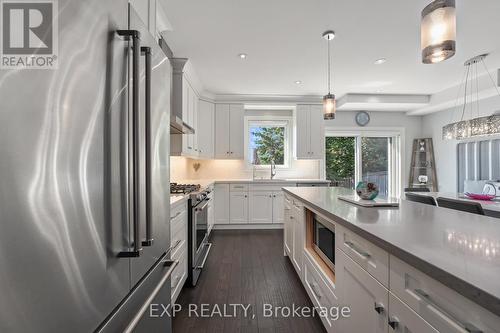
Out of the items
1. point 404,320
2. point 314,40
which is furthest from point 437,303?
point 314,40

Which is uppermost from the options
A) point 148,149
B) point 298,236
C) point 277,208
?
point 148,149

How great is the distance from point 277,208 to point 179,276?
110 inches

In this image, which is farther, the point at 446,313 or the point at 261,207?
the point at 261,207

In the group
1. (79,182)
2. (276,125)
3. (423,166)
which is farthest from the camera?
(423,166)

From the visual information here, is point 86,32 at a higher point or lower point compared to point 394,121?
lower

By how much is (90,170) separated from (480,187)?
543 cm

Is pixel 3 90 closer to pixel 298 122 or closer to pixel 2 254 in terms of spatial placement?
pixel 2 254

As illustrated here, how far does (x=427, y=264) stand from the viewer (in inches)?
27.0

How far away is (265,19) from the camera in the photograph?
229cm

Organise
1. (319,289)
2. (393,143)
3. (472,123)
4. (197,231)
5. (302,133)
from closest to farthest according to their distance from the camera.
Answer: (319,289)
(197,231)
(472,123)
(302,133)
(393,143)

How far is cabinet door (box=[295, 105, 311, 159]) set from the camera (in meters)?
4.82

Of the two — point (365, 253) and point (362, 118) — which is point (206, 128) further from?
point (365, 253)

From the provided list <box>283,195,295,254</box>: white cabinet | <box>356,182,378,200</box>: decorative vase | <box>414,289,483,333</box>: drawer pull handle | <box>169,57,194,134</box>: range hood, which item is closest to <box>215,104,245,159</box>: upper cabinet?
<box>169,57,194,134</box>: range hood

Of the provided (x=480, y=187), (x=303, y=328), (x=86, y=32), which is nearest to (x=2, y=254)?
(x=86, y=32)
